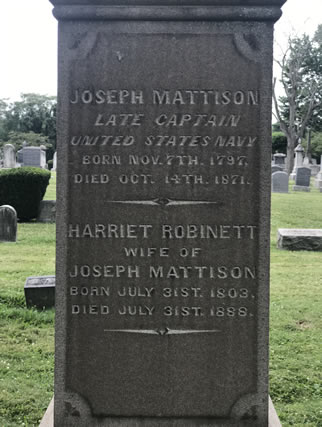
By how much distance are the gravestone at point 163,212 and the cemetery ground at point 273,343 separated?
1.17m

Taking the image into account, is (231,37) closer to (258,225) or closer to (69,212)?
(258,225)

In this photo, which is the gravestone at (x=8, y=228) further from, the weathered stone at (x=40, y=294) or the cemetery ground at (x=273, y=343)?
→ the weathered stone at (x=40, y=294)

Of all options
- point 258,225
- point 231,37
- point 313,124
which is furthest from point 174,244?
point 313,124

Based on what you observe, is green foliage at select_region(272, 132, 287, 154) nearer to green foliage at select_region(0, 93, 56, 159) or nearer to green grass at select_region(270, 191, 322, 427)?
green foliage at select_region(0, 93, 56, 159)

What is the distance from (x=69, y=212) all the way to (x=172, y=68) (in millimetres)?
1010

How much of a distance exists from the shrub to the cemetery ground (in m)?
4.53

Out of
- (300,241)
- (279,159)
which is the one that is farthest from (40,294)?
(279,159)

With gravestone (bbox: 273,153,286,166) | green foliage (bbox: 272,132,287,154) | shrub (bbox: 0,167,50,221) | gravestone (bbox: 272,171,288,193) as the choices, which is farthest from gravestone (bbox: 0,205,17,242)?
green foliage (bbox: 272,132,287,154)

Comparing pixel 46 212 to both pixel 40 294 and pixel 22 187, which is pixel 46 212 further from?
pixel 40 294

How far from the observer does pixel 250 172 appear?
2.95m

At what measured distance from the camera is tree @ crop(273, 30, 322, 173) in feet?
137

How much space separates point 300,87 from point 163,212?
4923 cm

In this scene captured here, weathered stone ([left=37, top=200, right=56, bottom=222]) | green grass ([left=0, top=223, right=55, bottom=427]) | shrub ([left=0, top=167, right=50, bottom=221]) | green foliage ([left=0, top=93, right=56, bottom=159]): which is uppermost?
green foliage ([left=0, top=93, right=56, bottom=159])

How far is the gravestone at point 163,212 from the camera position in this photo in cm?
291
